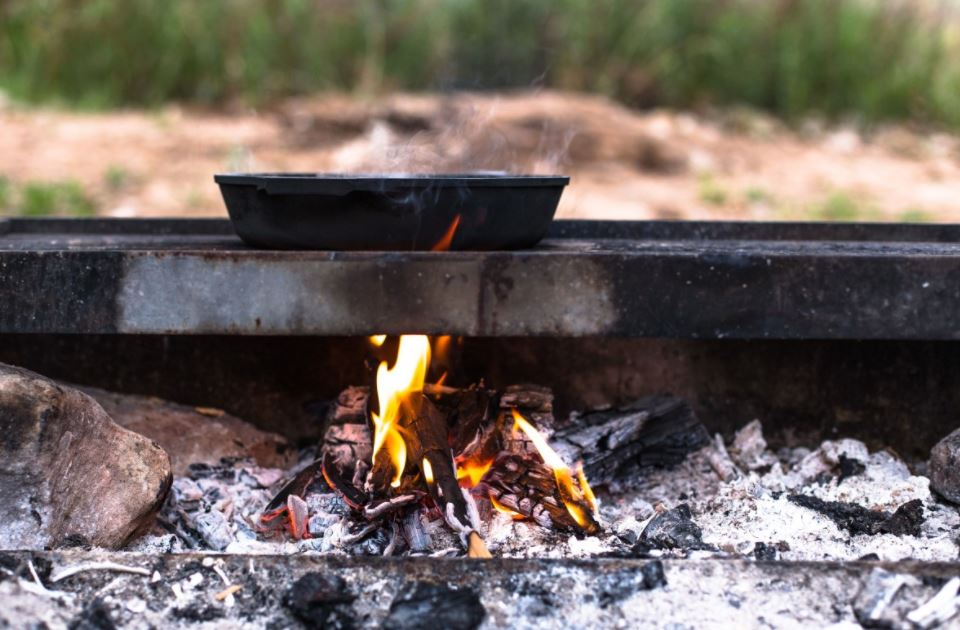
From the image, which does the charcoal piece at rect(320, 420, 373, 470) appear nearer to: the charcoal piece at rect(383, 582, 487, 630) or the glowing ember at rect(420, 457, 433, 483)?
the glowing ember at rect(420, 457, 433, 483)

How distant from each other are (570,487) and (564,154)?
4.31 metres

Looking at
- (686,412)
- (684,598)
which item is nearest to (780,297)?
(686,412)

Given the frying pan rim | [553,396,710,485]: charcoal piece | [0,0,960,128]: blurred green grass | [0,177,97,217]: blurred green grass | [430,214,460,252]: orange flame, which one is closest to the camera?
the frying pan rim

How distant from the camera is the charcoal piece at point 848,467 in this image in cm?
281

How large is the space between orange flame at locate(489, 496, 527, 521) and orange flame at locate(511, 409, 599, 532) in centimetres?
11

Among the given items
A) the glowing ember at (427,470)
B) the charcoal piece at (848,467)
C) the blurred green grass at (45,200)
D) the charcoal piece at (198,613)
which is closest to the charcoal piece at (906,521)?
the charcoal piece at (848,467)

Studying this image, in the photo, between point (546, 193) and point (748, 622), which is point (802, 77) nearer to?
point (546, 193)

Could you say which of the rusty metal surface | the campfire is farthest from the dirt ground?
the rusty metal surface

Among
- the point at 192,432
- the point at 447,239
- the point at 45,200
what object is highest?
the point at 45,200

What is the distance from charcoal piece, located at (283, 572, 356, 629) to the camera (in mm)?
1986

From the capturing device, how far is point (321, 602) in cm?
201

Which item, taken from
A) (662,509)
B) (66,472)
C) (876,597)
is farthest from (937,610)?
(66,472)

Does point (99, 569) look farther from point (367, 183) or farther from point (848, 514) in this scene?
point (848, 514)

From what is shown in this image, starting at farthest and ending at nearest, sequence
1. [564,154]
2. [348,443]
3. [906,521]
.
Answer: [564,154] → [348,443] → [906,521]
